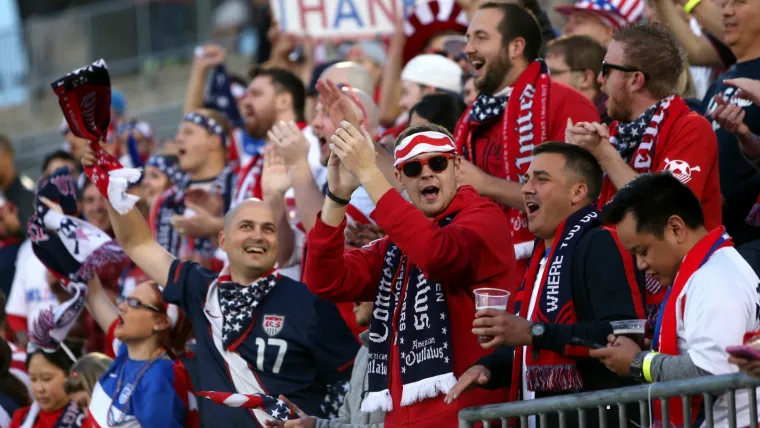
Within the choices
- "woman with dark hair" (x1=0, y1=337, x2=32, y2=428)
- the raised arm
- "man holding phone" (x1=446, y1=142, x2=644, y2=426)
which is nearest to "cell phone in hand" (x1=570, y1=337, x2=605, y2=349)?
"man holding phone" (x1=446, y1=142, x2=644, y2=426)

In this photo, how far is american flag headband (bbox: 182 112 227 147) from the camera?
391 inches

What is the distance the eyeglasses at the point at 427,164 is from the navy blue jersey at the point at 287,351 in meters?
1.58

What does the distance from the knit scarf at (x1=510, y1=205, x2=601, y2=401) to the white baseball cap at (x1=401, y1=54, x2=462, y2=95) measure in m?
3.38

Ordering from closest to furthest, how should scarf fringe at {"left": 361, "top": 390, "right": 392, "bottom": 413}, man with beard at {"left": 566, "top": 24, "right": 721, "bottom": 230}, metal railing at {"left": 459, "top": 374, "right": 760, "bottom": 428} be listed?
1. metal railing at {"left": 459, "top": 374, "right": 760, "bottom": 428}
2. scarf fringe at {"left": 361, "top": 390, "right": 392, "bottom": 413}
3. man with beard at {"left": 566, "top": 24, "right": 721, "bottom": 230}

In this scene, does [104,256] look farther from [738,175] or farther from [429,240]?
[738,175]

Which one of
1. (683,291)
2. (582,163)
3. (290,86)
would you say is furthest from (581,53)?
(683,291)

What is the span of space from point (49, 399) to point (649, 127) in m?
4.04

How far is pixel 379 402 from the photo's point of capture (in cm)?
578

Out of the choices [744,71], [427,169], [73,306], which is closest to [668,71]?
[744,71]

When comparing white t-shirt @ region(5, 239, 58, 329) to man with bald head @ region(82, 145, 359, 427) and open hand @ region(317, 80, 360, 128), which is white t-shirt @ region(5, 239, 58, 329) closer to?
man with bald head @ region(82, 145, 359, 427)

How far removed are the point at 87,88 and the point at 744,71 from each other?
335 cm

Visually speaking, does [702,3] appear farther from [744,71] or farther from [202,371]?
[202,371]

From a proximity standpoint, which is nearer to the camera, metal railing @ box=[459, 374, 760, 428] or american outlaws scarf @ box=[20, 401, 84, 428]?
metal railing @ box=[459, 374, 760, 428]

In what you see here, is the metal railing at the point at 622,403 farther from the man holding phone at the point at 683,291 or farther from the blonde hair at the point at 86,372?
the blonde hair at the point at 86,372
